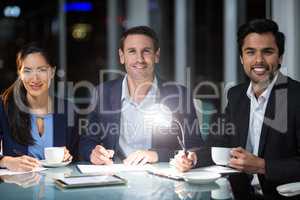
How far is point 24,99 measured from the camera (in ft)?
9.20

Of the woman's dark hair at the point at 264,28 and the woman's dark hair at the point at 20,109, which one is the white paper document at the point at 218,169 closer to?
the woman's dark hair at the point at 264,28

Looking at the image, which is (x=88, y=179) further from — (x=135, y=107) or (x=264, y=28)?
(x=264, y=28)

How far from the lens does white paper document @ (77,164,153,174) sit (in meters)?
2.23

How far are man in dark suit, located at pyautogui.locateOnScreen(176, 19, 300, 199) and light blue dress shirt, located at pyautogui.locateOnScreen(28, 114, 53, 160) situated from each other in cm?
86

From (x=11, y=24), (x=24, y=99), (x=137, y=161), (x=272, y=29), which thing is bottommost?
(x=137, y=161)

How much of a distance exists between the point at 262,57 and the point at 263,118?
1.11 feet

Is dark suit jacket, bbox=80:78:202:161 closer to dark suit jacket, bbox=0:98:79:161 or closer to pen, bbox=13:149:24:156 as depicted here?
dark suit jacket, bbox=0:98:79:161

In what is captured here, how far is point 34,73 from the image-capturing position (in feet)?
9.23

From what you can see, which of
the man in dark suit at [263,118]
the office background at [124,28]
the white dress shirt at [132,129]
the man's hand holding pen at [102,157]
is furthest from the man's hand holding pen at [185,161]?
the office background at [124,28]

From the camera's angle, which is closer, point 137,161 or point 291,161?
point 291,161

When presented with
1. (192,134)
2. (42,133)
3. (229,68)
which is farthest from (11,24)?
(192,134)

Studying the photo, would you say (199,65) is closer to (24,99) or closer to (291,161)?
(24,99)

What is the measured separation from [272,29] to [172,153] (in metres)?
0.84

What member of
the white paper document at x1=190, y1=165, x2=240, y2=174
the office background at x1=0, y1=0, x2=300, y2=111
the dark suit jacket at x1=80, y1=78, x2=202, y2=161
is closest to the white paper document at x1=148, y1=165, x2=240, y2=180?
the white paper document at x1=190, y1=165, x2=240, y2=174
